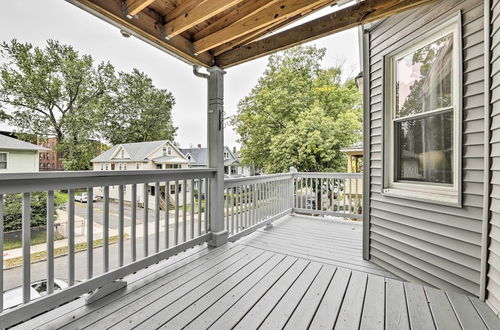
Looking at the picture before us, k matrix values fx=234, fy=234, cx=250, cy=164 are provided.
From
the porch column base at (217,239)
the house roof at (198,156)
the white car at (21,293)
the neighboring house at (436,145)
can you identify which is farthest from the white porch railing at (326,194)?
the white car at (21,293)

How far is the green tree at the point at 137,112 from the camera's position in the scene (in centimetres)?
209

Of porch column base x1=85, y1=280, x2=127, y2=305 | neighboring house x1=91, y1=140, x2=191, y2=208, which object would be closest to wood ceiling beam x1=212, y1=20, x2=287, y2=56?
neighboring house x1=91, y1=140, x2=191, y2=208

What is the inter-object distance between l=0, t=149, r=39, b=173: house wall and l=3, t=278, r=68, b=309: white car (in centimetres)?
87

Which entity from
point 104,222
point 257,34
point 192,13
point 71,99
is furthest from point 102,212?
point 257,34

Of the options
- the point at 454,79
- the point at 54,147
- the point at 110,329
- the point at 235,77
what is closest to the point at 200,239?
the point at 110,329

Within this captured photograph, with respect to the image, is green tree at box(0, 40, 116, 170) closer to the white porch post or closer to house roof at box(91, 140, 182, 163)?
house roof at box(91, 140, 182, 163)

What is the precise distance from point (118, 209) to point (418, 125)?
117 inches

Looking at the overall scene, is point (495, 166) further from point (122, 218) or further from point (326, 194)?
point (326, 194)

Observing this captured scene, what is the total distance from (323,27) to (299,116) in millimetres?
7549

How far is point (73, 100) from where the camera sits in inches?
71.1

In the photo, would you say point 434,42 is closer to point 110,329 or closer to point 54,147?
point 54,147

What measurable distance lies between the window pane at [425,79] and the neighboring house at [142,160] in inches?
98.6

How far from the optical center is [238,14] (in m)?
2.22

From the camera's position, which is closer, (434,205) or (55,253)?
(55,253)
